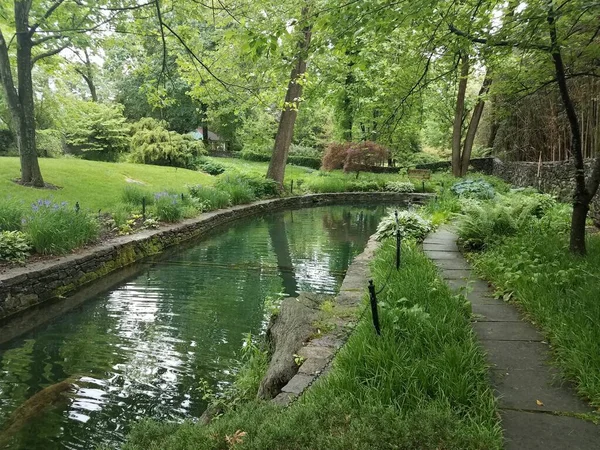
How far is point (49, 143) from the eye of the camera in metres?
22.0

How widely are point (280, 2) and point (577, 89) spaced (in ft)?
22.3

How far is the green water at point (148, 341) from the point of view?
331cm

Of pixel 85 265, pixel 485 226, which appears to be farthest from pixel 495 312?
pixel 85 265

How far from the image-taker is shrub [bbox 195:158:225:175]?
75.3ft

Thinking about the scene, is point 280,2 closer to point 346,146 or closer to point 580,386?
point 580,386

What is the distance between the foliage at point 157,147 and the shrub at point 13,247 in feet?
52.9

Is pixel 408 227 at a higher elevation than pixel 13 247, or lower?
higher

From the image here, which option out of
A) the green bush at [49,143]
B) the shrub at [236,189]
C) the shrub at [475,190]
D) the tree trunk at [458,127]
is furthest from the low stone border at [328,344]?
the green bush at [49,143]

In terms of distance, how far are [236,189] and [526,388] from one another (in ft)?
40.1

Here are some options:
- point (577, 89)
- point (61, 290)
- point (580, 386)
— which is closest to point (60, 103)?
point (61, 290)

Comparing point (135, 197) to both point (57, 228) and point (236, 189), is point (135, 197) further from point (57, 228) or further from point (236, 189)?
point (236, 189)

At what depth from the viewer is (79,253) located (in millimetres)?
6742

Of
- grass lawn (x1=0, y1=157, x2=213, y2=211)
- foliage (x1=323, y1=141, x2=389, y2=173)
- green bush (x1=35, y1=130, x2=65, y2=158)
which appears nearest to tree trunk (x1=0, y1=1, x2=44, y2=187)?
grass lawn (x1=0, y1=157, x2=213, y2=211)

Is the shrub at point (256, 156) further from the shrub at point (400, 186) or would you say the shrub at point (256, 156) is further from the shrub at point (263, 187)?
the shrub at point (263, 187)
